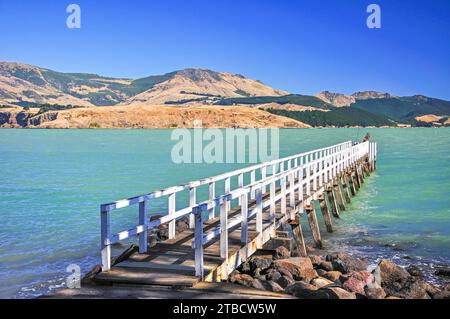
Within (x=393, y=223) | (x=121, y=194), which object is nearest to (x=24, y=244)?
(x=393, y=223)

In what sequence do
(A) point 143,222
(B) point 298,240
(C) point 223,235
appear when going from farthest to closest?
1. (B) point 298,240
2. (A) point 143,222
3. (C) point 223,235

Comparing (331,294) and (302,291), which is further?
(302,291)

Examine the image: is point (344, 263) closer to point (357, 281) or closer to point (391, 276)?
point (391, 276)

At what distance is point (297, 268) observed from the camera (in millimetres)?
11438

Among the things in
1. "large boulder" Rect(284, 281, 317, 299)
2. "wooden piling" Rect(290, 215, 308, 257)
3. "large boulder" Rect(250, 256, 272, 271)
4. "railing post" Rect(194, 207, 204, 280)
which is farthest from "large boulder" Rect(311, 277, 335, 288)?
"wooden piling" Rect(290, 215, 308, 257)

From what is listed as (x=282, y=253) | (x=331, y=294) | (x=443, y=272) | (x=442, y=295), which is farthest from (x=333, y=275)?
(x=443, y=272)

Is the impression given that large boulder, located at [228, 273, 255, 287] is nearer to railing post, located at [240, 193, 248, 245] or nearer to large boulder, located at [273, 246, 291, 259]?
railing post, located at [240, 193, 248, 245]

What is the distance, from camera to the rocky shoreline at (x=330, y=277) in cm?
1054

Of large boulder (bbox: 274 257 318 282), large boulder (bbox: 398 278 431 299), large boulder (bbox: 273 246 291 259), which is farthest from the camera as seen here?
large boulder (bbox: 273 246 291 259)

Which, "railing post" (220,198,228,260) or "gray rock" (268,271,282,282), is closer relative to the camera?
"railing post" (220,198,228,260)

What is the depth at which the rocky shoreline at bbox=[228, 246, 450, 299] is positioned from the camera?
415 inches

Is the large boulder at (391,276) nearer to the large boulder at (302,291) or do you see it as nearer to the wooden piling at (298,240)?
the wooden piling at (298,240)

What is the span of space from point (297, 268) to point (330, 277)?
1011 millimetres
